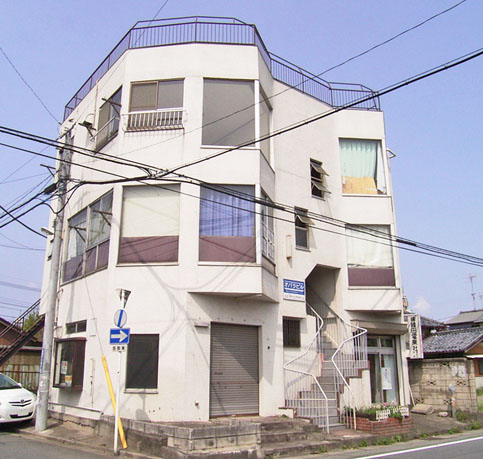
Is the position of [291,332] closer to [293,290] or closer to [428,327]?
[293,290]

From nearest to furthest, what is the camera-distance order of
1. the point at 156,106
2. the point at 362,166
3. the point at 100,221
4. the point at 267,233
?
the point at 267,233 → the point at 156,106 → the point at 100,221 → the point at 362,166

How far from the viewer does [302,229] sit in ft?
55.5

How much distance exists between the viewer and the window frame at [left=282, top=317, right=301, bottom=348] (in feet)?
50.1

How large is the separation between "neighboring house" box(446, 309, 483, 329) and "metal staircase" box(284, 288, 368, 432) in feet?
92.6

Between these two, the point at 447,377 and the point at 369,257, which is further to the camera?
the point at 447,377

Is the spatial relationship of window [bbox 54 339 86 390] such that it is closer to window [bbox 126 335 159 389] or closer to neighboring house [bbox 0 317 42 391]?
window [bbox 126 335 159 389]

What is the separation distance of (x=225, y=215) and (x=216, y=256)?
126 cm

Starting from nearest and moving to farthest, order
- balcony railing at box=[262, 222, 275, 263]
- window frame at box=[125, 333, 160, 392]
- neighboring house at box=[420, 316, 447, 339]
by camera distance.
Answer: window frame at box=[125, 333, 160, 392]
balcony railing at box=[262, 222, 275, 263]
neighboring house at box=[420, 316, 447, 339]

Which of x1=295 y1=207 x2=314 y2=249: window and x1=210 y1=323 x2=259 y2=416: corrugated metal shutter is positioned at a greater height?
x1=295 y1=207 x2=314 y2=249: window

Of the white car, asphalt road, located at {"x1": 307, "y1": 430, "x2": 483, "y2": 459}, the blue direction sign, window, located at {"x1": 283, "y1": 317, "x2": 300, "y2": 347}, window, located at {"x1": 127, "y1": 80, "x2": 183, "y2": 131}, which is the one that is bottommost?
asphalt road, located at {"x1": 307, "y1": 430, "x2": 483, "y2": 459}

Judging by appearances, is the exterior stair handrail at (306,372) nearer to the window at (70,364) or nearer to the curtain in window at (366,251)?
the curtain in window at (366,251)

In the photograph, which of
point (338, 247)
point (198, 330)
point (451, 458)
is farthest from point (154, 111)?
point (451, 458)

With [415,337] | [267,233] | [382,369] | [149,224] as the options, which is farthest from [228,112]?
[415,337]

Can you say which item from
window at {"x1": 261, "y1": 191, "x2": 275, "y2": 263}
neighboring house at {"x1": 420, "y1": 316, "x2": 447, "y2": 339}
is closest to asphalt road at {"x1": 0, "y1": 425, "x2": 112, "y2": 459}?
window at {"x1": 261, "y1": 191, "x2": 275, "y2": 263}
